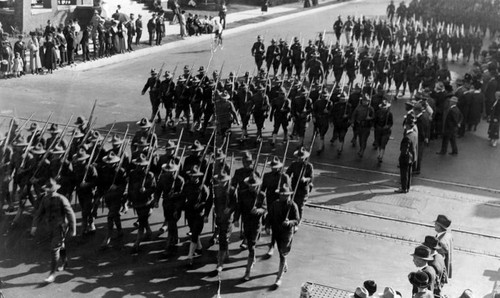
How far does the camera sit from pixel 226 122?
16125mm

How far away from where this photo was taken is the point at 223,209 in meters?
10.5

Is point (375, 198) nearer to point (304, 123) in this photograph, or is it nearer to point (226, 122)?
point (304, 123)

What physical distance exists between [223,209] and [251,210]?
509mm

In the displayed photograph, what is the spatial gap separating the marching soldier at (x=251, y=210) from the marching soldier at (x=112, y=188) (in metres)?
2.21

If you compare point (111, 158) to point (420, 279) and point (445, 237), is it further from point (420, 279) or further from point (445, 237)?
point (420, 279)

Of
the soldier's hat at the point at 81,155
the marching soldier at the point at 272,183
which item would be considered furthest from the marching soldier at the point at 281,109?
the soldier's hat at the point at 81,155

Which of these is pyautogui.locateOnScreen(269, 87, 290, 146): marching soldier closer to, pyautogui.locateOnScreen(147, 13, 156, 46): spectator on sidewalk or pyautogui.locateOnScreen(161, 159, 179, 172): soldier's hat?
pyautogui.locateOnScreen(161, 159, 179, 172): soldier's hat

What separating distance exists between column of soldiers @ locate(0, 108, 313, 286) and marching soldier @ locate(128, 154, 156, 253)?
0.02m

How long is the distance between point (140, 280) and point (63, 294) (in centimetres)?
120

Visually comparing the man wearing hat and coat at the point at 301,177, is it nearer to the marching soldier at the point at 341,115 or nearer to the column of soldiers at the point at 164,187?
the column of soldiers at the point at 164,187

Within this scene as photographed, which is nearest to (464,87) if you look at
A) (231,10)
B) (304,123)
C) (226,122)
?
(304,123)

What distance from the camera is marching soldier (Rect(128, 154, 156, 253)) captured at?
10922 mm

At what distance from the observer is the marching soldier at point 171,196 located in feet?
35.2

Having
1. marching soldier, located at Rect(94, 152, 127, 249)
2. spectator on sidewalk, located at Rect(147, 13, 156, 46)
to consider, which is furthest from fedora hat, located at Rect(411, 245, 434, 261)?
spectator on sidewalk, located at Rect(147, 13, 156, 46)
